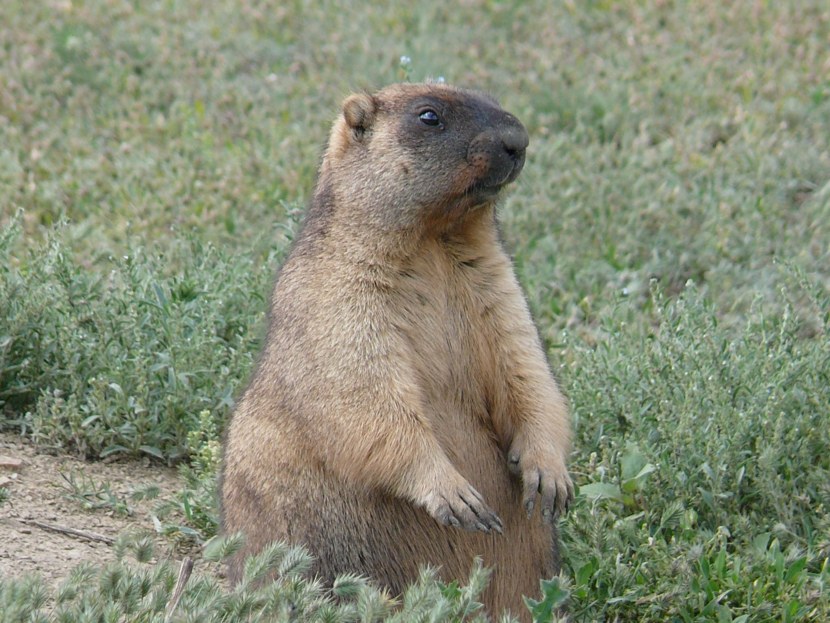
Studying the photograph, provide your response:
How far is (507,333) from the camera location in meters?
4.63

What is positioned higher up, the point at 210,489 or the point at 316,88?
the point at 316,88

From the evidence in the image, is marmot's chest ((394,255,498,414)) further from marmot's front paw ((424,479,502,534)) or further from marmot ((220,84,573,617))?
marmot's front paw ((424,479,502,534))

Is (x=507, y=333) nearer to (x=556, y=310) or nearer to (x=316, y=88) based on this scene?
(x=556, y=310)

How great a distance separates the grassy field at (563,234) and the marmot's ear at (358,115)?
1392 mm

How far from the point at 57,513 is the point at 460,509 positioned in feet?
5.87

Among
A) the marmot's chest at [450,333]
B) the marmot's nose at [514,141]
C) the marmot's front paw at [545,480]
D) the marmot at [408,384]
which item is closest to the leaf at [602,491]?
the marmot at [408,384]

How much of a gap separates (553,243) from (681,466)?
2.57 meters

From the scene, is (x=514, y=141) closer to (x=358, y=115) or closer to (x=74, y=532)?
(x=358, y=115)

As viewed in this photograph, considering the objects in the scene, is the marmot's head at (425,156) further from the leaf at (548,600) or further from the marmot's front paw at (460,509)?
the leaf at (548,600)

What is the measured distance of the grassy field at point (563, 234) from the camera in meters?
5.18

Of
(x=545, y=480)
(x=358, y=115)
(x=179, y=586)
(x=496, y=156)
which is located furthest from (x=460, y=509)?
(x=358, y=115)

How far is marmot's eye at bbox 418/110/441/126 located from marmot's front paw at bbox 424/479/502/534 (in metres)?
1.27

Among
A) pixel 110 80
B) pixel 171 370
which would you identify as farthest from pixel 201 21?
pixel 171 370

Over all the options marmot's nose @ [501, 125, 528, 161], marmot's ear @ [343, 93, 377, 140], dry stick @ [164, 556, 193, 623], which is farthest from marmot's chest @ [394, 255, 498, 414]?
dry stick @ [164, 556, 193, 623]
